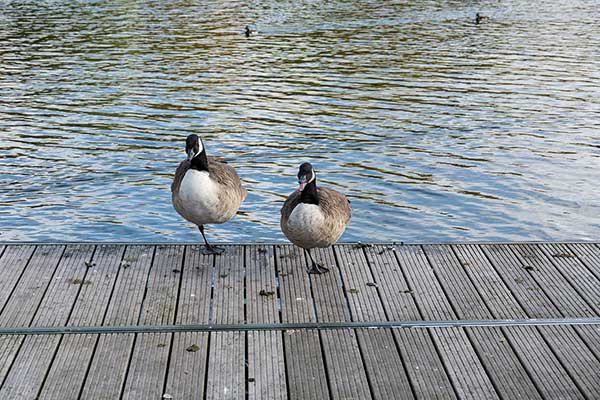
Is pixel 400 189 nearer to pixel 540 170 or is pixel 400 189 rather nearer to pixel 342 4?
pixel 540 170

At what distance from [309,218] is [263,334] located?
5.62 ft

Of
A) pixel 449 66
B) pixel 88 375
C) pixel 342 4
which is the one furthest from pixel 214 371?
pixel 342 4

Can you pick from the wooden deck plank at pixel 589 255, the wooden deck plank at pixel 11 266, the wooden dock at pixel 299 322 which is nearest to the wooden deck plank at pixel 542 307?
the wooden dock at pixel 299 322

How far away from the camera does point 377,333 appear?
26.1 ft

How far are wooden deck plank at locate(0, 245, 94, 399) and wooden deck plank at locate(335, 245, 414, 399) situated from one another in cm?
302

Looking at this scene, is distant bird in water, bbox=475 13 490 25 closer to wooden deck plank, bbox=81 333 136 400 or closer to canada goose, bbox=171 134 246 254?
canada goose, bbox=171 134 246 254

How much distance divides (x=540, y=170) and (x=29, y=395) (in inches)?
556

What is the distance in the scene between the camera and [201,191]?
971 centimetres

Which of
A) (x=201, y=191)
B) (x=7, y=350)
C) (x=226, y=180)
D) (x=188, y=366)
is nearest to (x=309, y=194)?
(x=201, y=191)

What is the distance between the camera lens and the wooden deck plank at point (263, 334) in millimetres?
6964

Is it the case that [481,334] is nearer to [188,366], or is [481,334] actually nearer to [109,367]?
[188,366]

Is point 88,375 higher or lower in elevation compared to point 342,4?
higher

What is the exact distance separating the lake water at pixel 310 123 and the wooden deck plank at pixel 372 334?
15.9ft

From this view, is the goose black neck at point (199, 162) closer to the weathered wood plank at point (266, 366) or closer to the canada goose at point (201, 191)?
the canada goose at point (201, 191)
